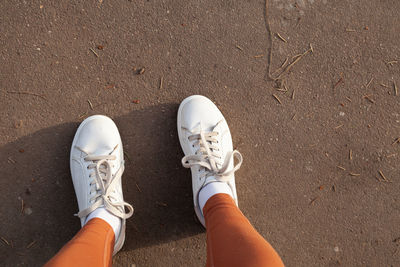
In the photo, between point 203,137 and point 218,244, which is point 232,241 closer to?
point 218,244

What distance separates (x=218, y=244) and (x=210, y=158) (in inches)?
23.8

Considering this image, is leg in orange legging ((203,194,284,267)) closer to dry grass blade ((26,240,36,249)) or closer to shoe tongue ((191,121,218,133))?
shoe tongue ((191,121,218,133))

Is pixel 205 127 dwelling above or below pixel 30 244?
above

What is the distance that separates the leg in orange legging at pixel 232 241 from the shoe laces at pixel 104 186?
54 centimetres

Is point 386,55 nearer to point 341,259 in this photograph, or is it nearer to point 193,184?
point 341,259

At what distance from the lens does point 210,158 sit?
74.0 inches

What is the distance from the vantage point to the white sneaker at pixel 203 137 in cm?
187

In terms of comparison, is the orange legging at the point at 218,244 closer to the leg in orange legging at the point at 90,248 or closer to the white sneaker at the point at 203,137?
the leg in orange legging at the point at 90,248

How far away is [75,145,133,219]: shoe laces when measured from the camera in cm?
175

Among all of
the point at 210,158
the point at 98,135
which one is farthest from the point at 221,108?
the point at 98,135

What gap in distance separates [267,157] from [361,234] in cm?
86

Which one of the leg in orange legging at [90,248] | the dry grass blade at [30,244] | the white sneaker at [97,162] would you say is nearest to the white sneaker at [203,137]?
the white sneaker at [97,162]

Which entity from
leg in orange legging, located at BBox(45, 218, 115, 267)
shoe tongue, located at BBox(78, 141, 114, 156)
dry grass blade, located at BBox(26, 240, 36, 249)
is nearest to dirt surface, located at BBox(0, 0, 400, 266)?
dry grass blade, located at BBox(26, 240, 36, 249)

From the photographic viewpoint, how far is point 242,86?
205 centimetres
